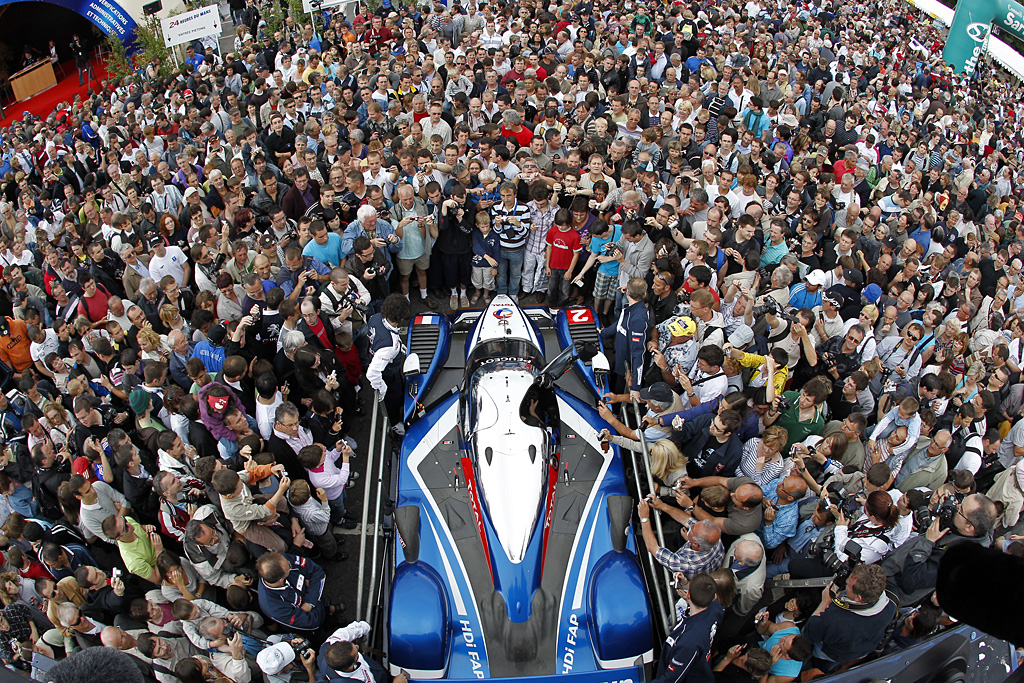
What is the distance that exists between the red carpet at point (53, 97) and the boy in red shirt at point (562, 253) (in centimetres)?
2065

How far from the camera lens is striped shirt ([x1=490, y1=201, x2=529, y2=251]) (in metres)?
8.41

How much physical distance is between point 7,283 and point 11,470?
4.08 m

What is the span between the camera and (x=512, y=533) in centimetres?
527

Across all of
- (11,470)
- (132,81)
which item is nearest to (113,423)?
(11,470)

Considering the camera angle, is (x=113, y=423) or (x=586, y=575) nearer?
(x=586, y=575)

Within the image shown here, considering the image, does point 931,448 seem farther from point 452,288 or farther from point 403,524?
point 452,288

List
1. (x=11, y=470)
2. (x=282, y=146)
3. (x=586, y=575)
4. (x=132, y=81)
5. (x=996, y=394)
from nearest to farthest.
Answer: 1. (x=586, y=575)
2. (x=11, y=470)
3. (x=996, y=394)
4. (x=282, y=146)
5. (x=132, y=81)

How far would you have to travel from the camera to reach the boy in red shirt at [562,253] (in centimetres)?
830

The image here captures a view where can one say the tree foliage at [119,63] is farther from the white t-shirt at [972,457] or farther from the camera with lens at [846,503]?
the white t-shirt at [972,457]

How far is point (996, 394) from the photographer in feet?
21.8

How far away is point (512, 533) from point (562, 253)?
4326mm

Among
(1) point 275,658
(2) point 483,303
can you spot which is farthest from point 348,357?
(1) point 275,658

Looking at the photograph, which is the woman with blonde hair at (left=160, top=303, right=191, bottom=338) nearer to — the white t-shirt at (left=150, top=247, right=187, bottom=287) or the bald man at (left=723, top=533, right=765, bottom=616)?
the white t-shirt at (left=150, top=247, right=187, bottom=287)

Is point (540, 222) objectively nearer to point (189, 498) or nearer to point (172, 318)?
point (172, 318)
